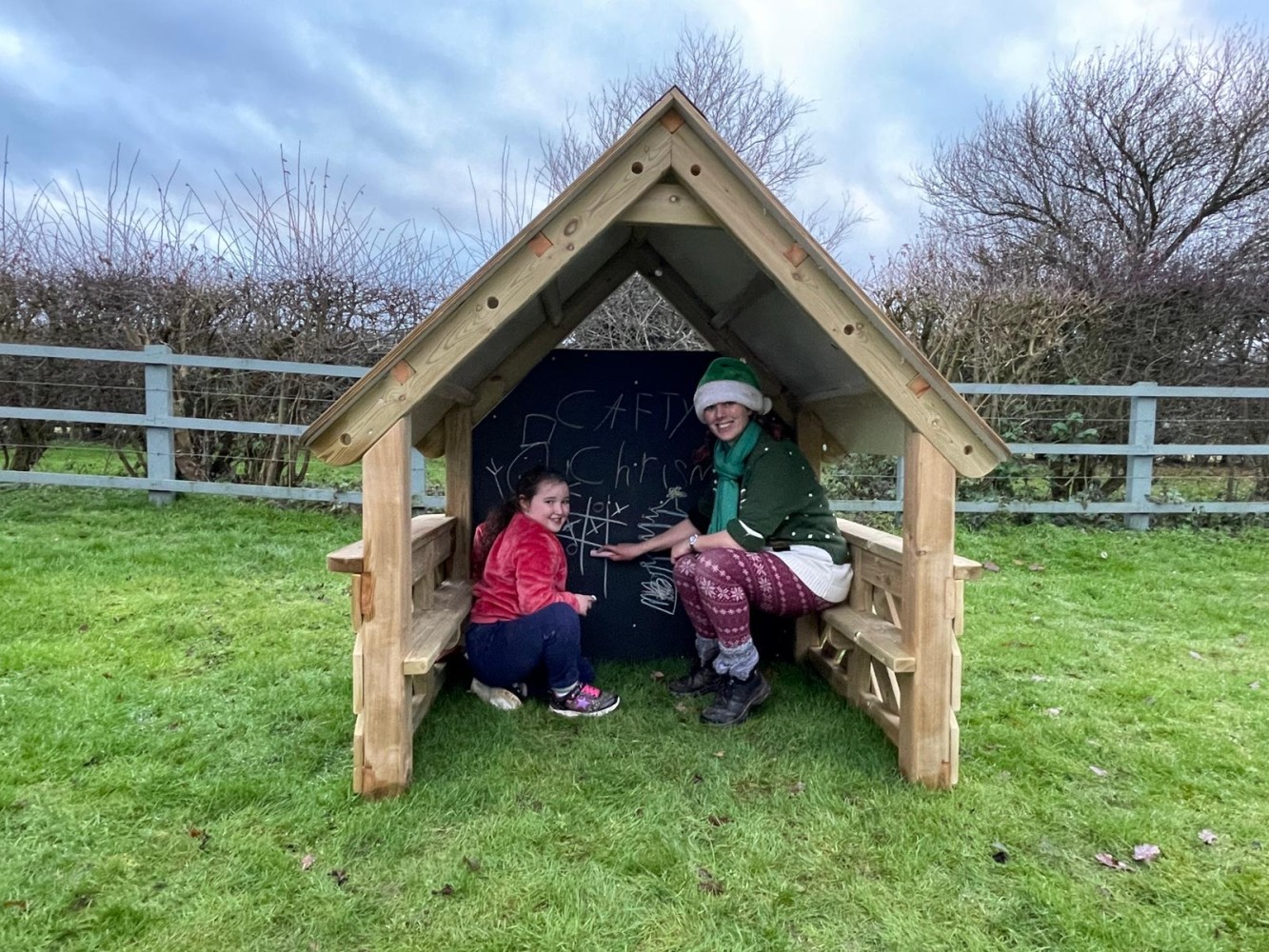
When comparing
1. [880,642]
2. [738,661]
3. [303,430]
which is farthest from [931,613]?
[303,430]

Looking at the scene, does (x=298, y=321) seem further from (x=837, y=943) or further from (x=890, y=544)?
(x=837, y=943)

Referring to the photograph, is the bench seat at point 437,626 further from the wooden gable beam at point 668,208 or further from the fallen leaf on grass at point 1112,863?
the fallen leaf on grass at point 1112,863

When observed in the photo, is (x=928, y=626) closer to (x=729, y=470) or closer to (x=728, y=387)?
(x=729, y=470)

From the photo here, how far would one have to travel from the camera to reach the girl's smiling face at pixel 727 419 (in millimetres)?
3555

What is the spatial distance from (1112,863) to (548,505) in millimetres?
2467

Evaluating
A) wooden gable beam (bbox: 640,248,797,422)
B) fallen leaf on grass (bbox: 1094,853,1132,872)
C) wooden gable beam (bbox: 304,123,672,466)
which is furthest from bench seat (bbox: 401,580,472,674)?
fallen leaf on grass (bbox: 1094,853,1132,872)

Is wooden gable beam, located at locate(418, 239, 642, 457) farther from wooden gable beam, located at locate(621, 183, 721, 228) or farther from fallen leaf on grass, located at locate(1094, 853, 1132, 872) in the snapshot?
fallen leaf on grass, located at locate(1094, 853, 1132, 872)

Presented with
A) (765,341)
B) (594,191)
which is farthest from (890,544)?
(594,191)

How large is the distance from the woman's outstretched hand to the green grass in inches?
23.9

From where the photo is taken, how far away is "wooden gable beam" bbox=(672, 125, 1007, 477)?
101 inches

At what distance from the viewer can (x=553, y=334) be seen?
13.1ft

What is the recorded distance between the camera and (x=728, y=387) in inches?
138

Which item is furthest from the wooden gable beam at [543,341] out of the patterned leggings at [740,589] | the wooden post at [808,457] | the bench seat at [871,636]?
the bench seat at [871,636]

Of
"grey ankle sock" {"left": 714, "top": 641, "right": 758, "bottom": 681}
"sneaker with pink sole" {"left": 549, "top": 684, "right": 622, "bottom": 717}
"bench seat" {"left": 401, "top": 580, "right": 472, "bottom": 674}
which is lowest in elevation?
"sneaker with pink sole" {"left": 549, "top": 684, "right": 622, "bottom": 717}
